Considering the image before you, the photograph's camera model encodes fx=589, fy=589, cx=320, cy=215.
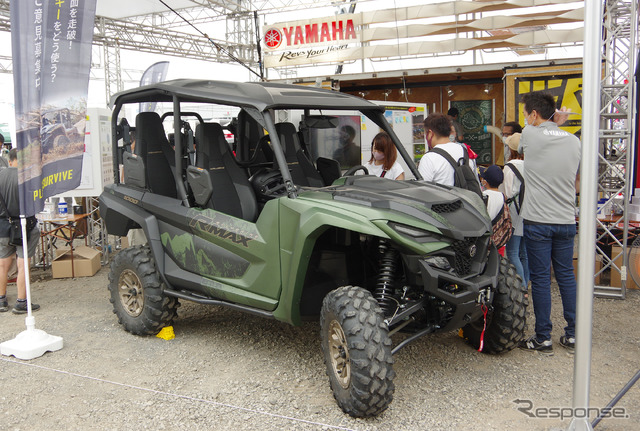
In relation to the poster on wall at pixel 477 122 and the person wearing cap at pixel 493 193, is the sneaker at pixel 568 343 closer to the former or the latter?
the person wearing cap at pixel 493 193

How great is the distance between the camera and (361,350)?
11.0 feet

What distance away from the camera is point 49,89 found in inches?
190

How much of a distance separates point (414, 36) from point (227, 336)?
21.5 ft

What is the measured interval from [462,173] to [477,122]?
5.50 metres

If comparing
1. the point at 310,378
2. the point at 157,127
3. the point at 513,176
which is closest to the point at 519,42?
the point at 513,176

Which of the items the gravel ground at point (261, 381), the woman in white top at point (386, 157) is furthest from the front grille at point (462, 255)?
the woman in white top at point (386, 157)

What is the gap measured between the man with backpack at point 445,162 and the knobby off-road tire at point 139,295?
2407 mm

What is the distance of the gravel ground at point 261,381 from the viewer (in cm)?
355

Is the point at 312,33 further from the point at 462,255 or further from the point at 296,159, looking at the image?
the point at 462,255

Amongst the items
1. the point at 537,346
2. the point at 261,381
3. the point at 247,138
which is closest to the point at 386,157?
the point at 247,138

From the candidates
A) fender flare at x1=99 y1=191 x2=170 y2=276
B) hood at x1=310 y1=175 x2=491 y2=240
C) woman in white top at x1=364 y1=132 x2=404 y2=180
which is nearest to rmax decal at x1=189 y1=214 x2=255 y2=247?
fender flare at x1=99 y1=191 x2=170 y2=276

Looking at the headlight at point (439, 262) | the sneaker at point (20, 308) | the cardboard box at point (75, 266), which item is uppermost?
the headlight at point (439, 262)

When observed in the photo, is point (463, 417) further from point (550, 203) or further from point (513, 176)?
point (513, 176)

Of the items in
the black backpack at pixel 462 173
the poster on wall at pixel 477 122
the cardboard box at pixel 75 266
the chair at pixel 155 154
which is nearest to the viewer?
the black backpack at pixel 462 173
